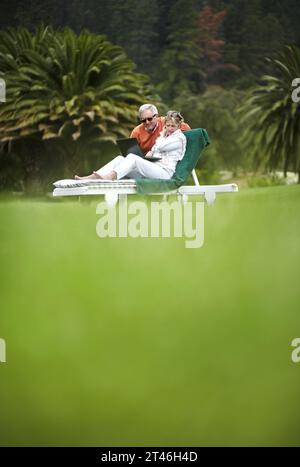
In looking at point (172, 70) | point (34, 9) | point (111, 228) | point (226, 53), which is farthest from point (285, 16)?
point (111, 228)

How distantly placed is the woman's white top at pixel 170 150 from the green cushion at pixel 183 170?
40 millimetres

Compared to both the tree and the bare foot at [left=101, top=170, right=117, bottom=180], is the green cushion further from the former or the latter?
the tree

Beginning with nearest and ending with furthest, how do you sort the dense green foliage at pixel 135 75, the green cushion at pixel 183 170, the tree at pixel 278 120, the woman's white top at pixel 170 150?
the green cushion at pixel 183 170 < the woman's white top at pixel 170 150 < the dense green foliage at pixel 135 75 < the tree at pixel 278 120

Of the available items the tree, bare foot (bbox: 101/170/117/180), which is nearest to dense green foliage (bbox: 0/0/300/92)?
the tree

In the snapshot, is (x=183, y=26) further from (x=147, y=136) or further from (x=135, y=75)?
(x=147, y=136)

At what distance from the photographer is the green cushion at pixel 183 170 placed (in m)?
3.92

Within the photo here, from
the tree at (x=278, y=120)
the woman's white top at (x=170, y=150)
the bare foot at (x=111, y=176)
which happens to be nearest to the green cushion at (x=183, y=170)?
the woman's white top at (x=170, y=150)

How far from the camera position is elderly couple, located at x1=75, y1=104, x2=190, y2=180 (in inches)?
156

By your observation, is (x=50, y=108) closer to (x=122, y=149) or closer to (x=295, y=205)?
(x=295, y=205)

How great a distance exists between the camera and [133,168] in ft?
13.1

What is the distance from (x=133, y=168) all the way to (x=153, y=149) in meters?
0.20

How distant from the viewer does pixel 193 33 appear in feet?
35.3

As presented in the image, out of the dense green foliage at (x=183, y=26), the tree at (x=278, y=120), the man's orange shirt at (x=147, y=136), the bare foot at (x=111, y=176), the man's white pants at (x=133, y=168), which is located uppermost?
the dense green foliage at (x=183, y=26)

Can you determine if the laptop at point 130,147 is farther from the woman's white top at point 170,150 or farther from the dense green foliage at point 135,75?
the dense green foliage at point 135,75
